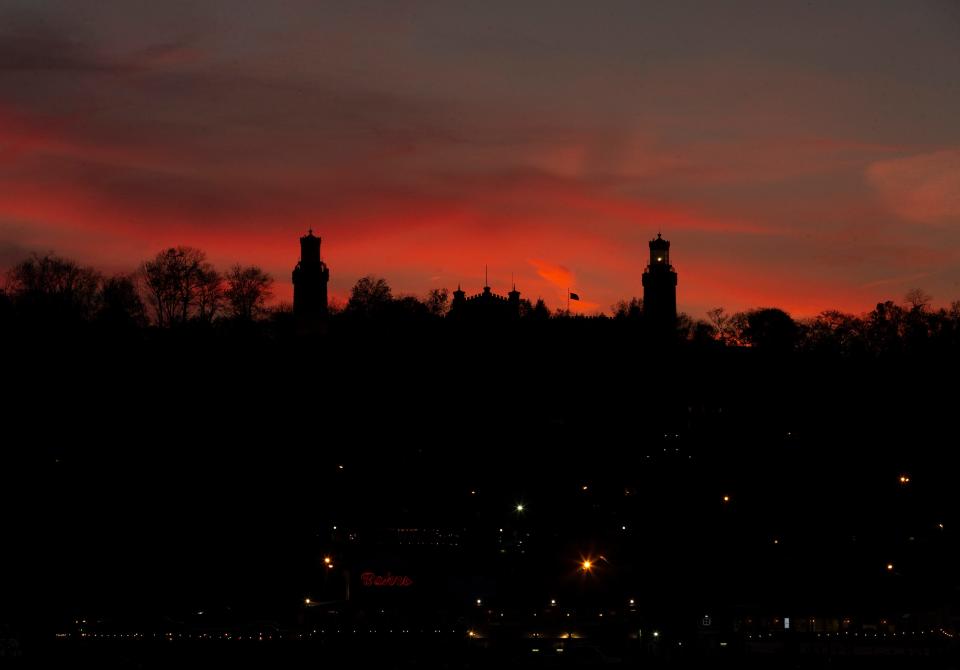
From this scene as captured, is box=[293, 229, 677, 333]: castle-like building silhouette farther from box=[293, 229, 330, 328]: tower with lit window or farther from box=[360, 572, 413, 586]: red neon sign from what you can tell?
box=[360, 572, 413, 586]: red neon sign

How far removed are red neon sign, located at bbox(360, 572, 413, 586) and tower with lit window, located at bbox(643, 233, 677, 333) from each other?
80.4 m

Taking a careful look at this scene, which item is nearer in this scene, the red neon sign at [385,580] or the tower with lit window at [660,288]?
the red neon sign at [385,580]

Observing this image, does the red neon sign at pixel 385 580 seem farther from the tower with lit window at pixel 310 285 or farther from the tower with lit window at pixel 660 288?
the tower with lit window at pixel 660 288

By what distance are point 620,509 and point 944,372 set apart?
32.8 meters

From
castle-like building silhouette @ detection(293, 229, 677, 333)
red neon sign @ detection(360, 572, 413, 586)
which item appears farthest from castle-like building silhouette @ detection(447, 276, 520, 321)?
red neon sign @ detection(360, 572, 413, 586)

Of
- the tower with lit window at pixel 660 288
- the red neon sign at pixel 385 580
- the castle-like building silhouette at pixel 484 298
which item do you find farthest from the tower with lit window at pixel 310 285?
the red neon sign at pixel 385 580

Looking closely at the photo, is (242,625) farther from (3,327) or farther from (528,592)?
(3,327)

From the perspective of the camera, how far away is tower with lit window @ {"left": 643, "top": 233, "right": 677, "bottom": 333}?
124438 millimetres

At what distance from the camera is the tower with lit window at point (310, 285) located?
116 meters

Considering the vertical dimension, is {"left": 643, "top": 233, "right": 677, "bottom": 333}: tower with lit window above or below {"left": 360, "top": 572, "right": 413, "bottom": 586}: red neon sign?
above

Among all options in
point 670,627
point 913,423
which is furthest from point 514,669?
point 913,423

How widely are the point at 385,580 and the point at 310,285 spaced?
77575mm

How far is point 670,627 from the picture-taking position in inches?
1496

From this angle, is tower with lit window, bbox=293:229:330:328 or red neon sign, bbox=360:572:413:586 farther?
tower with lit window, bbox=293:229:330:328
